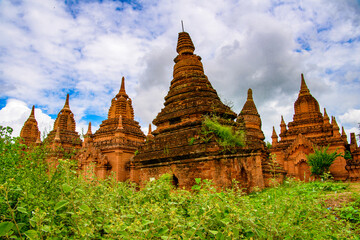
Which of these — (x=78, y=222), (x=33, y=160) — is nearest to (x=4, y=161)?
(x=33, y=160)

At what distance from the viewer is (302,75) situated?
1005 inches

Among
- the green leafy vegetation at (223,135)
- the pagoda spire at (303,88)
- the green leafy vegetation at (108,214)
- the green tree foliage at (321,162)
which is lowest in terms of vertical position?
the green leafy vegetation at (108,214)

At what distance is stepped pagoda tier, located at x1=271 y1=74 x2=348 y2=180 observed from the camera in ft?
64.0

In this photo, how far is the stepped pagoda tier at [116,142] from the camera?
1845cm

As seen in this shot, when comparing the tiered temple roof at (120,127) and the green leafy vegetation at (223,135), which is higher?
the tiered temple roof at (120,127)

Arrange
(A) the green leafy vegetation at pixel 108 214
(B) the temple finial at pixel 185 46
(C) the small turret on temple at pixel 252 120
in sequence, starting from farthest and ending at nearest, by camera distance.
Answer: (C) the small turret on temple at pixel 252 120 → (B) the temple finial at pixel 185 46 → (A) the green leafy vegetation at pixel 108 214

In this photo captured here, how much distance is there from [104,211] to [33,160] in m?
1.43

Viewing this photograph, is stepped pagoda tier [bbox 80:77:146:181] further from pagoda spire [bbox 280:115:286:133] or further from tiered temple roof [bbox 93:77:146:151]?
pagoda spire [bbox 280:115:286:133]

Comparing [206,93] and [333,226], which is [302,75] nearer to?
[206,93]

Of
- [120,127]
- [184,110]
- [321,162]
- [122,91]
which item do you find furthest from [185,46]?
[122,91]

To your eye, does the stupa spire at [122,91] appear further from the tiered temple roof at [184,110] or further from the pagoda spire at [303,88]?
the pagoda spire at [303,88]

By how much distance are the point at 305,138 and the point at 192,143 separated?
47.8 ft

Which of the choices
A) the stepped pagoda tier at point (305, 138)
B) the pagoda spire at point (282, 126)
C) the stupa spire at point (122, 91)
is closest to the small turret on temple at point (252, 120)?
the stepped pagoda tier at point (305, 138)

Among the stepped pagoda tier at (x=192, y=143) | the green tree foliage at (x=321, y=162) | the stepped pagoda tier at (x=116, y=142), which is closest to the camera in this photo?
the stepped pagoda tier at (x=192, y=143)
